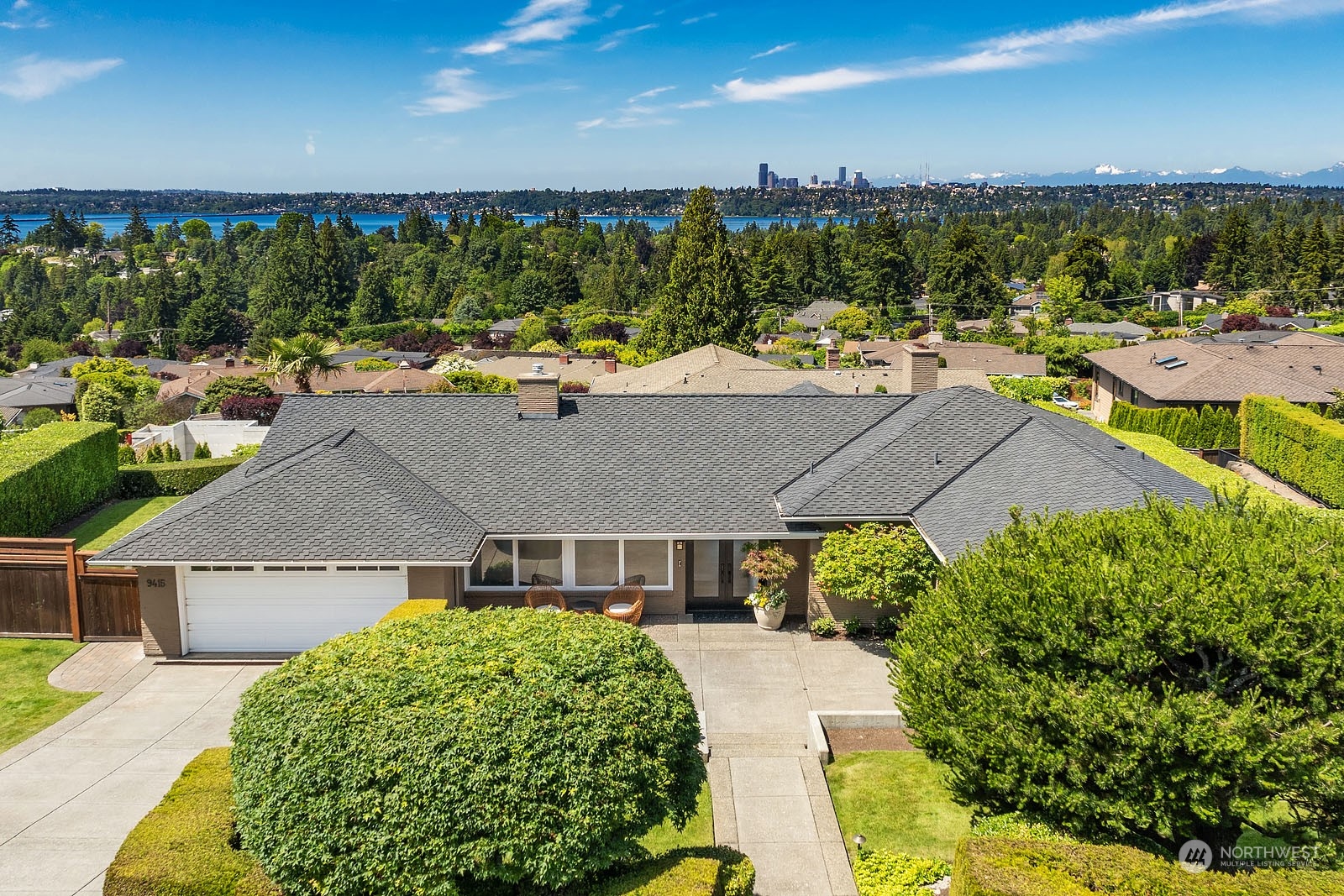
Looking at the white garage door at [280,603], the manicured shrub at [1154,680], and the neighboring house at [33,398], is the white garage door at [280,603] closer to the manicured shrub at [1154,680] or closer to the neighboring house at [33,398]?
the manicured shrub at [1154,680]

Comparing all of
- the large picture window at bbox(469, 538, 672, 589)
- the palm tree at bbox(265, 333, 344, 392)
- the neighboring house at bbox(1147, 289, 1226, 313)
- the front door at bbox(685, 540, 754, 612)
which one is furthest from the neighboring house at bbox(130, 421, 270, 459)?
the neighboring house at bbox(1147, 289, 1226, 313)

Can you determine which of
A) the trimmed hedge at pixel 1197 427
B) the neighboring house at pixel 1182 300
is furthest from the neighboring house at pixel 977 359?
the neighboring house at pixel 1182 300

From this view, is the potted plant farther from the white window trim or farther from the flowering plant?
the white window trim

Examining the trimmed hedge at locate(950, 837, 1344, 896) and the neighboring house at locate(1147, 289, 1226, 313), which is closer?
the trimmed hedge at locate(950, 837, 1344, 896)

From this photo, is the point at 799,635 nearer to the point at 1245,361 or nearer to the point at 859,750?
the point at 859,750

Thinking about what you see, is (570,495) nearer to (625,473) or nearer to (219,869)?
(625,473)

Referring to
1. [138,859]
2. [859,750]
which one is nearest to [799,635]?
[859,750]
